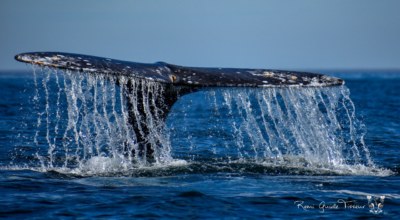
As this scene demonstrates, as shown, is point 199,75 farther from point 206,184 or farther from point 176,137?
point 176,137

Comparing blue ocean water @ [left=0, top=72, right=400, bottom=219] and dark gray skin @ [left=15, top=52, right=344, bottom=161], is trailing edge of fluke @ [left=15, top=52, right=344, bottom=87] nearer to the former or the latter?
dark gray skin @ [left=15, top=52, right=344, bottom=161]

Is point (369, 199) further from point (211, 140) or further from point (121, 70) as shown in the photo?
point (211, 140)

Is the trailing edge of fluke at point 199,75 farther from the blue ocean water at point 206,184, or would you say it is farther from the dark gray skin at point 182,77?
the blue ocean water at point 206,184

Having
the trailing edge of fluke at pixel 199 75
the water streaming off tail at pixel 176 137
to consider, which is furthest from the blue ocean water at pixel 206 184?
the trailing edge of fluke at pixel 199 75

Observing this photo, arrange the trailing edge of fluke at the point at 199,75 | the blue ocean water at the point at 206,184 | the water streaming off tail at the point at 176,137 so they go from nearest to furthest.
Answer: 1. the blue ocean water at the point at 206,184
2. the trailing edge of fluke at the point at 199,75
3. the water streaming off tail at the point at 176,137

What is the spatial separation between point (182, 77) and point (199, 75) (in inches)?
8.8

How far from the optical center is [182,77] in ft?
30.8

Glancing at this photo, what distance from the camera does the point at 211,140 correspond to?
15727 mm

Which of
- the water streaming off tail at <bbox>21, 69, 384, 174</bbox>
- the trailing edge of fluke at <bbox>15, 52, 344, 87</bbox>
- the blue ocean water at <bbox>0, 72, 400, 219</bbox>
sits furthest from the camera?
the water streaming off tail at <bbox>21, 69, 384, 174</bbox>

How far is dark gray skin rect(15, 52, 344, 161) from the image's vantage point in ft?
Result: 28.5

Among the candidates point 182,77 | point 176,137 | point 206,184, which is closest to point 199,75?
point 182,77

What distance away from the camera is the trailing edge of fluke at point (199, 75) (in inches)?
339

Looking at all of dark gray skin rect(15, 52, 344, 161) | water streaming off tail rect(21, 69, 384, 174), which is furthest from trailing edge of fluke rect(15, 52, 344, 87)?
water streaming off tail rect(21, 69, 384, 174)

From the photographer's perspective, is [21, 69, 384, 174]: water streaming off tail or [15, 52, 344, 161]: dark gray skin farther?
[21, 69, 384, 174]: water streaming off tail
